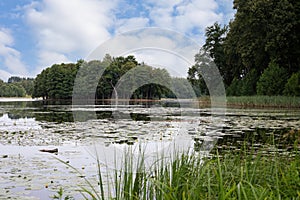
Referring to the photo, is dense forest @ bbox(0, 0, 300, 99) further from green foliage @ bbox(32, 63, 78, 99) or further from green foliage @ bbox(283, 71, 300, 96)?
green foliage @ bbox(32, 63, 78, 99)

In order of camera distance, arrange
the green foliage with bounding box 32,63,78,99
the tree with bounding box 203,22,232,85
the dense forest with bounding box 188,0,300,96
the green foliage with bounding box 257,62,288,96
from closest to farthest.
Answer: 1. the dense forest with bounding box 188,0,300,96
2. the green foliage with bounding box 257,62,288,96
3. the tree with bounding box 203,22,232,85
4. the green foliage with bounding box 32,63,78,99

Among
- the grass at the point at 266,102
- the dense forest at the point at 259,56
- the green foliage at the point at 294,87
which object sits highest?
the dense forest at the point at 259,56

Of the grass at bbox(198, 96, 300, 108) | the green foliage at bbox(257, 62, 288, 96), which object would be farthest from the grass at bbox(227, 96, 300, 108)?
the green foliage at bbox(257, 62, 288, 96)

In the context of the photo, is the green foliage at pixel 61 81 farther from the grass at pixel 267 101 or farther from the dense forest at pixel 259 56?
the grass at pixel 267 101

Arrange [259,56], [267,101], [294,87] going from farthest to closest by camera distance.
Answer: [259,56] → [267,101] → [294,87]

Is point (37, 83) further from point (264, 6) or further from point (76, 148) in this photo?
point (76, 148)

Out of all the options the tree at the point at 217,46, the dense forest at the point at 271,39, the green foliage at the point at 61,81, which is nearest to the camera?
the dense forest at the point at 271,39

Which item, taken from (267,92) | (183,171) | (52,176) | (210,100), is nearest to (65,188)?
(52,176)

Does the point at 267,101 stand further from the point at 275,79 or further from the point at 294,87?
the point at 294,87

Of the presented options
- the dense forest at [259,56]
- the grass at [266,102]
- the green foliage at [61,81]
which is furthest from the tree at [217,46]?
the green foliage at [61,81]

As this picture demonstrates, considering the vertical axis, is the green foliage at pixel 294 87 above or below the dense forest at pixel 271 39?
below

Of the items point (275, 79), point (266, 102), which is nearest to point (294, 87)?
point (266, 102)

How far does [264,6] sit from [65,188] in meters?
24.6

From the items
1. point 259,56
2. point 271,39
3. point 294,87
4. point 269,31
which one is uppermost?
point 269,31
